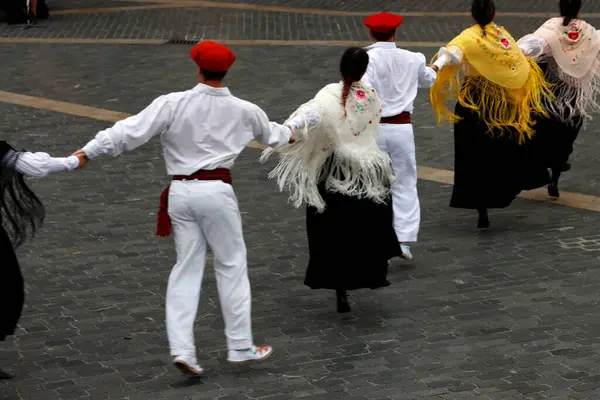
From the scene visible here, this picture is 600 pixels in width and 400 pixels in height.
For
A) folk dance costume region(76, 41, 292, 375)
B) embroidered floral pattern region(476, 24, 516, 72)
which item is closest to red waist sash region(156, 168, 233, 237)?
folk dance costume region(76, 41, 292, 375)

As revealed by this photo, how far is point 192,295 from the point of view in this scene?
21.8 ft

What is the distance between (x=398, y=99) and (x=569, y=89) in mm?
2171

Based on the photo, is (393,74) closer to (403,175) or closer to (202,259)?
(403,175)

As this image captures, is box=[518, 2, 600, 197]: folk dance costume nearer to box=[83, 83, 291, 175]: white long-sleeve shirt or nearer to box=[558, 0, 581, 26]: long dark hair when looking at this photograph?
box=[558, 0, 581, 26]: long dark hair

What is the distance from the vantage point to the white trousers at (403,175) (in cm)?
850

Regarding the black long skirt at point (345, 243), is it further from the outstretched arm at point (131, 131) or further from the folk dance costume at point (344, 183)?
the outstretched arm at point (131, 131)

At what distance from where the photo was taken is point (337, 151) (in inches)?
293

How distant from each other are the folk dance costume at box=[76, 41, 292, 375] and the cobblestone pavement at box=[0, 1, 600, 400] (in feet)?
0.88

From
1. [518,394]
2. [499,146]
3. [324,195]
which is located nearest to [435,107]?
[499,146]

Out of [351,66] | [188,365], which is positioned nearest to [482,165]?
[351,66]

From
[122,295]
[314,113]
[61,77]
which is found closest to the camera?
[314,113]

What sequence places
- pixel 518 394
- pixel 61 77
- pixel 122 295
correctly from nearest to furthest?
pixel 518 394 → pixel 122 295 → pixel 61 77

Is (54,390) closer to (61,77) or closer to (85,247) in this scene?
(85,247)

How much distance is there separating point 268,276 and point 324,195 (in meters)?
1.09
